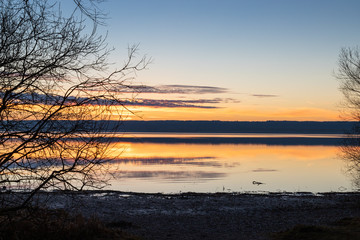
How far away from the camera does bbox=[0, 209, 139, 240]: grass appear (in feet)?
Result: 28.2

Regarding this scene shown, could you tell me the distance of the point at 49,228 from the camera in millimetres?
10008

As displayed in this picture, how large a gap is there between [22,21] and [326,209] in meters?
20.0

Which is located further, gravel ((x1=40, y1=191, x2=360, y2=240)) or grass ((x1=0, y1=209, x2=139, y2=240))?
gravel ((x1=40, y1=191, x2=360, y2=240))

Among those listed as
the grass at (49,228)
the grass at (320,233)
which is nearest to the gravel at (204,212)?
the grass at (320,233)

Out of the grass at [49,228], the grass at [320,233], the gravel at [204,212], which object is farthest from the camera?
the gravel at [204,212]

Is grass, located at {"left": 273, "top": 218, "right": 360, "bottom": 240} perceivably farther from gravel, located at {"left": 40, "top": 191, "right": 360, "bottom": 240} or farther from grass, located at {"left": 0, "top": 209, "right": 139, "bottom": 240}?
grass, located at {"left": 0, "top": 209, "right": 139, "bottom": 240}

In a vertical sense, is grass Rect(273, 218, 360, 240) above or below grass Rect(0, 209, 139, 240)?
below

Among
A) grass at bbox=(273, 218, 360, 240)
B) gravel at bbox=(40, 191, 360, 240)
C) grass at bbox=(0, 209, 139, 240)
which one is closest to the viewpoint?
grass at bbox=(0, 209, 139, 240)

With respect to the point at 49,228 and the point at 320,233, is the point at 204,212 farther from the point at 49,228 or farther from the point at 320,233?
the point at 49,228

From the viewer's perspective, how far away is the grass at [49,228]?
8.61 meters

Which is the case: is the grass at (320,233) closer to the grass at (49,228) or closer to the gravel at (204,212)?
the gravel at (204,212)

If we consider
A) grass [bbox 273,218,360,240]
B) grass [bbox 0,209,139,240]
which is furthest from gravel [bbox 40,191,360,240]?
grass [bbox 0,209,139,240]

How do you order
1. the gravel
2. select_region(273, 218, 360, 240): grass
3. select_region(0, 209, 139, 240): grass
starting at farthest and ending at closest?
1. the gravel
2. select_region(273, 218, 360, 240): grass
3. select_region(0, 209, 139, 240): grass

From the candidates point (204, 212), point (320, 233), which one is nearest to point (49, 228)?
point (320, 233)
